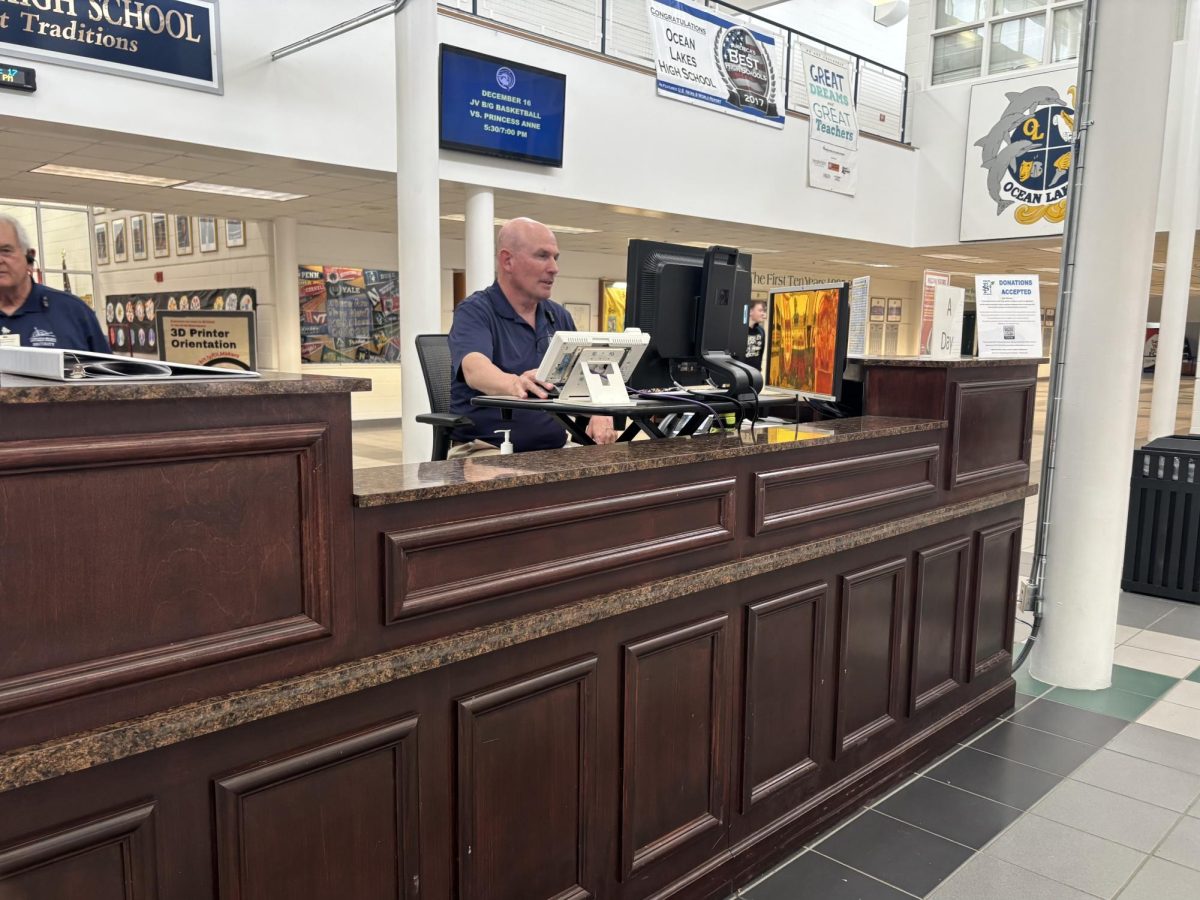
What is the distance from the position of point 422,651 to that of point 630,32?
837 centimetres

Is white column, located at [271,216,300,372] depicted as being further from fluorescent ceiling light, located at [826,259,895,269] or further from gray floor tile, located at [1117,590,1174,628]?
gray floor tile, located at [1117,590,1174,628]

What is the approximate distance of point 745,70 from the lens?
31.7 feet

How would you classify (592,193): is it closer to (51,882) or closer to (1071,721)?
(1071,721)

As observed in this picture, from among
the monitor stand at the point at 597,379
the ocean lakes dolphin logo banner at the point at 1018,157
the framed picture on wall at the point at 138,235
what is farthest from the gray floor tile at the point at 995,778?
the framed picture on wall at the point at 138,235

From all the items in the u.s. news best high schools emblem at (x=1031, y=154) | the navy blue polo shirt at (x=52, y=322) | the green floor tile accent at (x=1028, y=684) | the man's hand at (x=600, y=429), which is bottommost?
the green floor tile accent at (x=1028, y=684)

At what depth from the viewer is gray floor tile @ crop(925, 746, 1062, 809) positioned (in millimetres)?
2863

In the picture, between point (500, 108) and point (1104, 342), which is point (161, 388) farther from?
point (500, 108)

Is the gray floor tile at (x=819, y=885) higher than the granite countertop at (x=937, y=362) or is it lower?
lower

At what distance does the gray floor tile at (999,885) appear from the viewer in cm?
232

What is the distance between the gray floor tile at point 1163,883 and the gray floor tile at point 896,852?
16.1 inches

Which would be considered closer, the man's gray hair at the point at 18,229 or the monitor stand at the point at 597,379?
the monitor stand at the point at 597,379

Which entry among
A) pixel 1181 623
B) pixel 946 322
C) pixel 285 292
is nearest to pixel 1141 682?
pixel 1181 623

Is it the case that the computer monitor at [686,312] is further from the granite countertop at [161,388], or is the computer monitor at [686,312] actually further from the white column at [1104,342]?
the white column at [1104,342]

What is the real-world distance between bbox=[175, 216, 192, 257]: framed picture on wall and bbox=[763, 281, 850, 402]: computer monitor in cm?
1195
